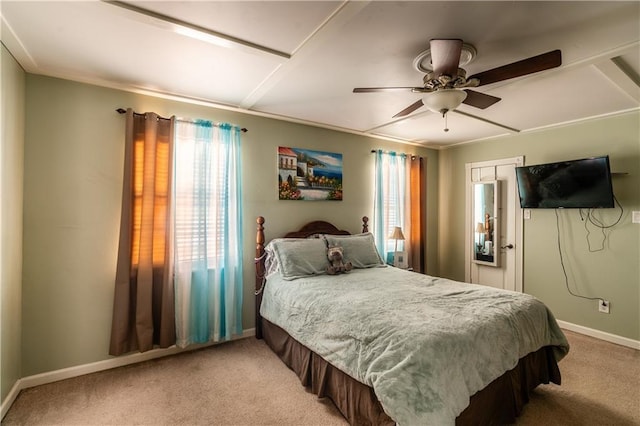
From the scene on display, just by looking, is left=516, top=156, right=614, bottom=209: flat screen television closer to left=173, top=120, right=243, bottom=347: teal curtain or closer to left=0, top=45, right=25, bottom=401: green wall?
left=173, top=120, right=243, bottom=347: teal curtain

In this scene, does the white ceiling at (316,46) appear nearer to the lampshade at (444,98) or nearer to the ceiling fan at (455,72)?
the ceiling fan at (455,72)

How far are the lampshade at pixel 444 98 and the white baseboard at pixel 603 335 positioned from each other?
3331 mm

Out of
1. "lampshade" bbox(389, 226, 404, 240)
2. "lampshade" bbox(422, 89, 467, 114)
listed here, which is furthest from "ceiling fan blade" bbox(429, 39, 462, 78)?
"lampshade" bbox(389, 226, 404, 240)

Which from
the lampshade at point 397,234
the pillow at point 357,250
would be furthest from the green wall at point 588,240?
the pillow at point 357,250

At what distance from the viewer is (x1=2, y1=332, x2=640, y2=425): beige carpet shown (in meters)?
2.04

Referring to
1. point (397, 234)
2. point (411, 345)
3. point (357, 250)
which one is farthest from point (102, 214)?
point (397, 234)

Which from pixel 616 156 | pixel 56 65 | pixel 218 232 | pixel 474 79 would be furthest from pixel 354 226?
pixel 56 65

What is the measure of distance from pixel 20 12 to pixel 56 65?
0.69m

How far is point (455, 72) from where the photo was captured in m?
1.93

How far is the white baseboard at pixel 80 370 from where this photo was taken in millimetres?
2203

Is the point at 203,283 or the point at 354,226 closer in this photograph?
the point at 203,283

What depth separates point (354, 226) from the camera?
424 centimetres

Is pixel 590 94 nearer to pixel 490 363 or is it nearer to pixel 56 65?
pixel 490 363

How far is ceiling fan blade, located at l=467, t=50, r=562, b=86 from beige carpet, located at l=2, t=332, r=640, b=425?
7.36 ft
